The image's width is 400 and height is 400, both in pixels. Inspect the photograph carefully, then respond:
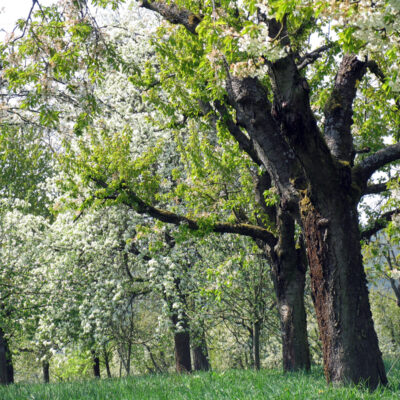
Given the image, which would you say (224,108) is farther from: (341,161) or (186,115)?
(341,161)

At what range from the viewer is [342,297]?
6.60 meters

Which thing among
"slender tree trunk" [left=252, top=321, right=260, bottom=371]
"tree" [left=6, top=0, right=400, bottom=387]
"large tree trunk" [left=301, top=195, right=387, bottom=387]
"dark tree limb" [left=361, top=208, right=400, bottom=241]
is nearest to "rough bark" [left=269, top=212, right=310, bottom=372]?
"dark tree limb" [left=361, top=208, right=400, bottom=241]

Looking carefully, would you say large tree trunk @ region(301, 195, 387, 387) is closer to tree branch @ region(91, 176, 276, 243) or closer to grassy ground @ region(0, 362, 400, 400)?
grassy ground @ region(0, 362, 400, 400)

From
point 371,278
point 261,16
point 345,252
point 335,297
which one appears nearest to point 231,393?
point 335,297

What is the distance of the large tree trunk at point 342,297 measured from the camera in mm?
6496

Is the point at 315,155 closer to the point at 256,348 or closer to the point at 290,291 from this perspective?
the point at 290,291

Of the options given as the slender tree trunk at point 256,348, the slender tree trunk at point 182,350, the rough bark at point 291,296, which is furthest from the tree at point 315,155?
the slender tree trunk at point 182,350

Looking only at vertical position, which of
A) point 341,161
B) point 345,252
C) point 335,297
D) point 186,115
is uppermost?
point 186,115

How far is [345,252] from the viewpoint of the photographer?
6.69 m

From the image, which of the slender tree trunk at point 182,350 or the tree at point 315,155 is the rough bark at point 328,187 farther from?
the slender tree trunk at point 182,350

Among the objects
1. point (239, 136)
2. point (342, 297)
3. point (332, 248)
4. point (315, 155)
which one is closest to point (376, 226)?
point (239, 136)

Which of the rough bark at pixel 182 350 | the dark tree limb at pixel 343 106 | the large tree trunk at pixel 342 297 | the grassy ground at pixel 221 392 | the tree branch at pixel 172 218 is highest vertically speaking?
the dark tree limb at pixel 343 106

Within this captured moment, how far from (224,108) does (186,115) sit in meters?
1.63

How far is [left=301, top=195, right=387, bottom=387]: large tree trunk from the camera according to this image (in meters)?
6.50
